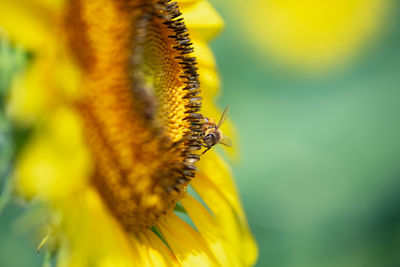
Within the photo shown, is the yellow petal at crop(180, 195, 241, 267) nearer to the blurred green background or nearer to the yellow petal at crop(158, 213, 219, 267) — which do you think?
the yellow petal at crop(158, 213, 219, 267)

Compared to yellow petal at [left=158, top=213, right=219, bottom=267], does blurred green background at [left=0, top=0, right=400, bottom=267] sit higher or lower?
lower

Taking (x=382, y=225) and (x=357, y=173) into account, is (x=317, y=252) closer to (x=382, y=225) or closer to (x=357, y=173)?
(x=382, y=225)

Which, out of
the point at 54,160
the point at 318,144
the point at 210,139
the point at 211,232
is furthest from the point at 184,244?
the point at 318,144

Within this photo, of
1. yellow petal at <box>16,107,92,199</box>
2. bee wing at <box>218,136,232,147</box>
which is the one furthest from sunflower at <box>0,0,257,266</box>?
bee wing at <box>218,136,232,147</box>

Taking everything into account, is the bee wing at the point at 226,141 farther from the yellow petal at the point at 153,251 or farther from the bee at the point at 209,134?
the yellow petal at the point at 153,251

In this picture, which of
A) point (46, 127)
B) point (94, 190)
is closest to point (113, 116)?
point (94, 190)

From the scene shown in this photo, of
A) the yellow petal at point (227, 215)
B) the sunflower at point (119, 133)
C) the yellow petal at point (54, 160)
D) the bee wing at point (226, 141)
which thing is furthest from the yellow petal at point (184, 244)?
the yellow petal at point (54, 160)
